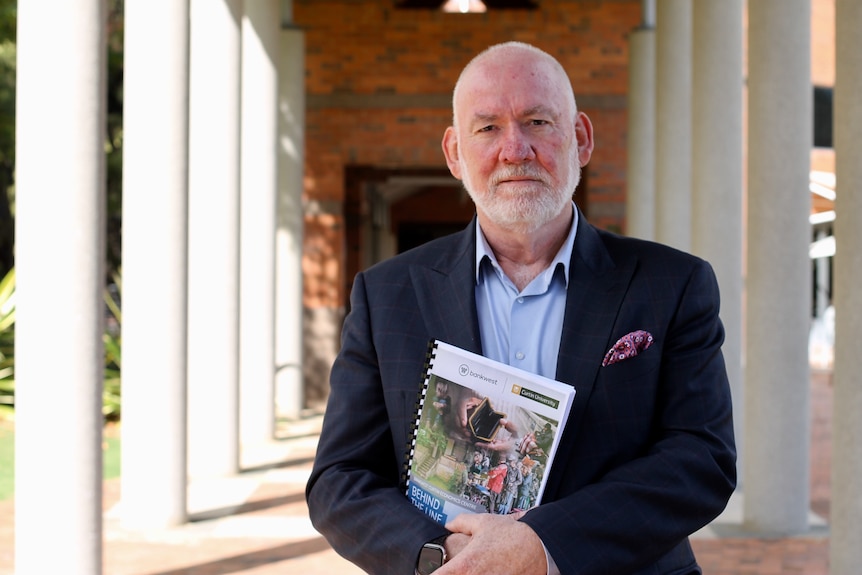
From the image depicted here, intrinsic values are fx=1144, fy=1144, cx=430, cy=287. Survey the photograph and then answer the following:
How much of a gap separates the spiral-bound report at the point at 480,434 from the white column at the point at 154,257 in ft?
18.3

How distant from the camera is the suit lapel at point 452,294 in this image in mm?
2215

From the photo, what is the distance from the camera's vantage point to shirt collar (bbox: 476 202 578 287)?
2.28m

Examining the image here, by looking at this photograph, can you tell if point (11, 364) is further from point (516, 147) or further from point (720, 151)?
point (516, 147)

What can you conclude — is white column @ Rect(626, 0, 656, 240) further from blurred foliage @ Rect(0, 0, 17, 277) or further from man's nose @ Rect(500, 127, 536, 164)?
man's nose @ Rect(500, 127, 536, 164)

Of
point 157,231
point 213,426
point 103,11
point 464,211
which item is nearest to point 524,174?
point 103,11

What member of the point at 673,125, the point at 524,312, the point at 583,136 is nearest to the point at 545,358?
the point at 524,312

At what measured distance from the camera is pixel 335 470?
2.21 meters

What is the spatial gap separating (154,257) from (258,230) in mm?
4225

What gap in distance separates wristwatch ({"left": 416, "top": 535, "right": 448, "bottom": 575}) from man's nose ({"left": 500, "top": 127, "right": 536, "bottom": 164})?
0.73 metres

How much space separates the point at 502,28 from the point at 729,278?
7.88 metres

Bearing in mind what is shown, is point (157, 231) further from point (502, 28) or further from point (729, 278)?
point (502, 28)

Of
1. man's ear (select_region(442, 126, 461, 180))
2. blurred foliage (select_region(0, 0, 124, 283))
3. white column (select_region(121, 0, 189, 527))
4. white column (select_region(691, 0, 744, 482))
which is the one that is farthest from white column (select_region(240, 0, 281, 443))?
man's ear (select_region(442, 126, 461, 180))

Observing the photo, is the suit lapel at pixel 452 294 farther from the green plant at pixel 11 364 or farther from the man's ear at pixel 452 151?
the green plant at pixel 11 364

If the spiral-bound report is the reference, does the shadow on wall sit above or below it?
below
